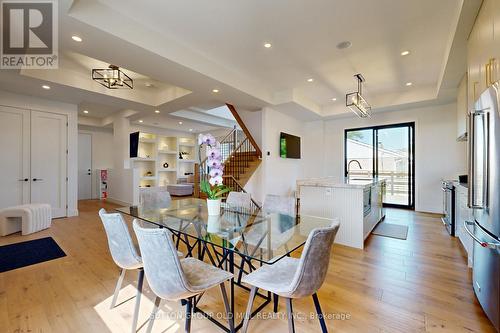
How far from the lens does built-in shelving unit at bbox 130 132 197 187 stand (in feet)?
29.3

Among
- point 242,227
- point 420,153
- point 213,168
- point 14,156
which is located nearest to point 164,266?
point 242,227

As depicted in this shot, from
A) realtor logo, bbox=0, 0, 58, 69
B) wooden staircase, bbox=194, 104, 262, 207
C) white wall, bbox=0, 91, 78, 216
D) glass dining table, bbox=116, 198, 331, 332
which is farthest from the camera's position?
wooden staircase, bbox=194, 104, 262, 207

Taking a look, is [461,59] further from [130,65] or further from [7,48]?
[7,48]

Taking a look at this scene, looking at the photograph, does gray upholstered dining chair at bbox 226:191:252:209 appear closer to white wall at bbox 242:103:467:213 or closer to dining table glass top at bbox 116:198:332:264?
dining table glass top at bbox 116:198:332:264

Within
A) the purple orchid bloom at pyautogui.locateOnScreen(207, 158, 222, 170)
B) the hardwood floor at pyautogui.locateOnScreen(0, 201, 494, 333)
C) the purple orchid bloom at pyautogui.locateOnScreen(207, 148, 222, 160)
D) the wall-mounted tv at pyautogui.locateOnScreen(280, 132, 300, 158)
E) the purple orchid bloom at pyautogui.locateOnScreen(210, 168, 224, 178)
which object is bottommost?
the hardwood floor at pyautogui.locateOnScreen(0, 201, 494, 333)

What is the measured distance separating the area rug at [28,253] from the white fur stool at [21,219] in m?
0.56

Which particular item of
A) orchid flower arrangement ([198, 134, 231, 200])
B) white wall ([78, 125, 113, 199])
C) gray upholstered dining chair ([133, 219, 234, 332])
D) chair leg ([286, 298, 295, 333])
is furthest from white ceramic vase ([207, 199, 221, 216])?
white wall ([78, 125, 113, 199])

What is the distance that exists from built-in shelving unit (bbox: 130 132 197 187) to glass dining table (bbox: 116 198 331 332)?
6.51 meters

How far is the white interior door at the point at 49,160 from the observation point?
485 centimetres

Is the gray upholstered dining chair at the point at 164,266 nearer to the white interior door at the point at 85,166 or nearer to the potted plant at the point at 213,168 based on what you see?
the potted plant at the point at 213,168

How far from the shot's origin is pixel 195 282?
57.8 inches

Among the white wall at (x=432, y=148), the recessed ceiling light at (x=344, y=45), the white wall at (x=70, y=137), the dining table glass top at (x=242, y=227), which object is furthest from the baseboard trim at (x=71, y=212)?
the white wall at (x=432, y=148)

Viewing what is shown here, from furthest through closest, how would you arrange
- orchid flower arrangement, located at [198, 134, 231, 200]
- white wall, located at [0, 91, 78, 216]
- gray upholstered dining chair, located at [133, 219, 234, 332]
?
white wall, located at [0, 91, 78, 216]
orchid flower arrangement, located at [198, 134, 231, 200]
gray upholstered dining chair, located at [133, 219, 234, 332]

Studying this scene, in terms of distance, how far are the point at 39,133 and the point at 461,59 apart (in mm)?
7990
